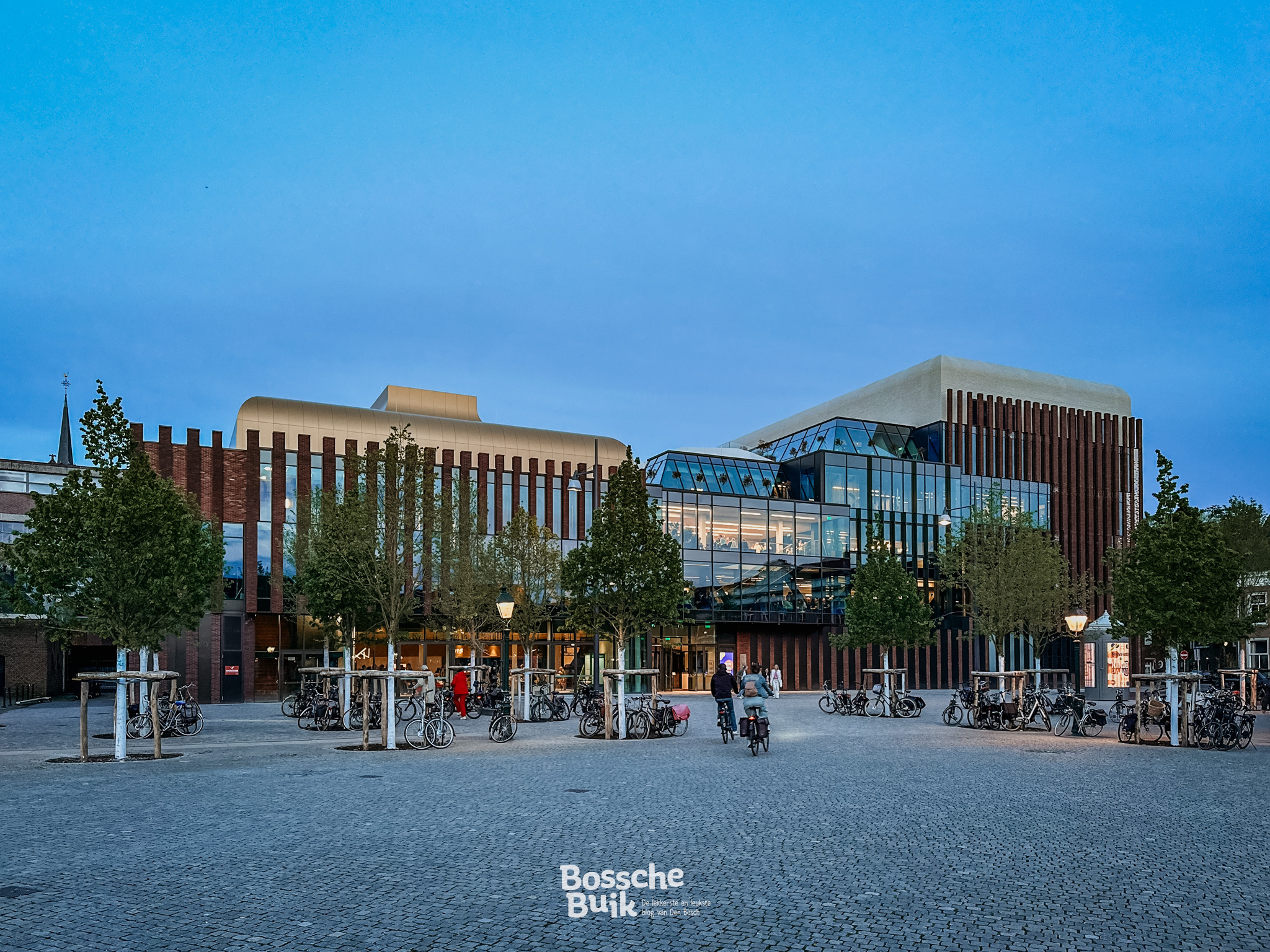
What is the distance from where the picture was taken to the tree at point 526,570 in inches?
1699

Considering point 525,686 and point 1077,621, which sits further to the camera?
point 525,686

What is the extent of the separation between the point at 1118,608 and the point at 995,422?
49784 millimetres

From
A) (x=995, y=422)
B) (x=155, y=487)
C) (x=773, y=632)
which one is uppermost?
(x=995, y=422)

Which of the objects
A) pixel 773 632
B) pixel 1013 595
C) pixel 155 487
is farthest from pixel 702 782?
pixel 773 632

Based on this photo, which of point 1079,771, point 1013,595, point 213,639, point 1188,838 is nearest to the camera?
point 1188,838

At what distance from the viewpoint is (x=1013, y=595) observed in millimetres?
47031

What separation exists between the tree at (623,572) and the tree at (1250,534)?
1253 inches

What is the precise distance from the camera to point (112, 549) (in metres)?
23.1

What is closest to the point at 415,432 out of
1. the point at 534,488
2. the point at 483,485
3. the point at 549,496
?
the point at 483,485

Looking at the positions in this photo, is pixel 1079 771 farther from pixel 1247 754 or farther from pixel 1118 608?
pixel 1118 608

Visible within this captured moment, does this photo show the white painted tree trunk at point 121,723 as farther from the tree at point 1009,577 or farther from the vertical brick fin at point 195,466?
the tree at point 1009,577

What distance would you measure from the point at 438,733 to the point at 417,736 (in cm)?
151

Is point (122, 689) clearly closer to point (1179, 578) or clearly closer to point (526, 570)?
point (526, 570)

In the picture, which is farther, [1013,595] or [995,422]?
[995,422]
